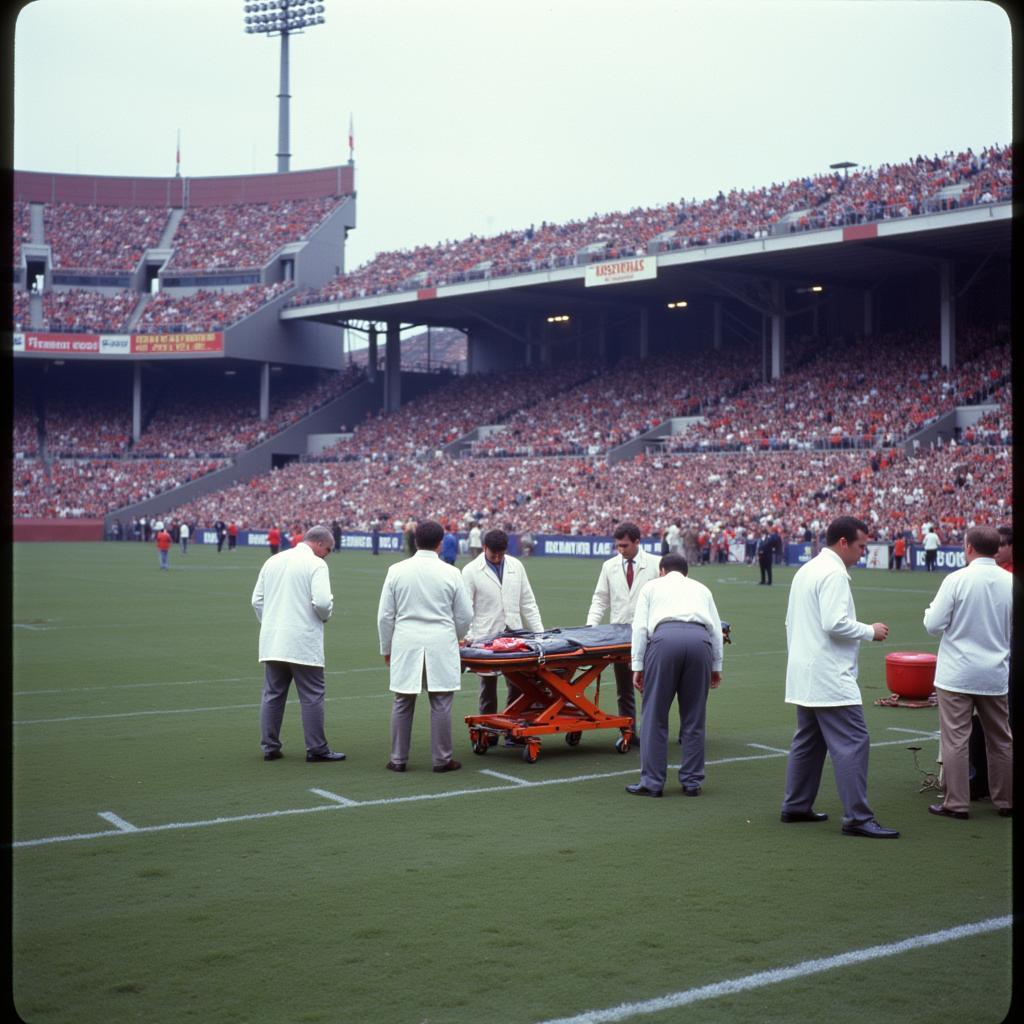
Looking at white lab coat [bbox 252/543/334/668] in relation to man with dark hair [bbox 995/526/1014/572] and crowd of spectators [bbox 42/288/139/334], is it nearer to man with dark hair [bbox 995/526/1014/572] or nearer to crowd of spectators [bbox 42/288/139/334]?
man with dark hair [bbox 995/526/1014/572]

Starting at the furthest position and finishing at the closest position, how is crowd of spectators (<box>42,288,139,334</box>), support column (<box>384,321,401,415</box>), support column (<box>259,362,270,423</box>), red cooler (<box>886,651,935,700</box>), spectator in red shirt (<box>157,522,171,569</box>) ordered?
crowd of spectators (<box>42,288,139,334</box>), support column (<box>259,362,270,423</box>), support column (<box>384,321,401,415</box>), spectator in red shirt (<box>157,522,171,569</box>), red cooler (<box>886,651,935,700</box>)

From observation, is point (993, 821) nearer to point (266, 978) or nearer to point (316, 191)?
point (266, 978)

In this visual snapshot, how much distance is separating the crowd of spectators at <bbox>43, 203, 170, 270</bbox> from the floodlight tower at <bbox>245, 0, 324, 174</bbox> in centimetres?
955

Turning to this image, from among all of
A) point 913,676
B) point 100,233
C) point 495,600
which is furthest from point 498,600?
point 100,233

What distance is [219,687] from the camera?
48.6 ft

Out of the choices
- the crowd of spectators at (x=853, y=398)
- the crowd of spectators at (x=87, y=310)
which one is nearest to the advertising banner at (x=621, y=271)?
the crowd of spectators at (x=853, y=398)

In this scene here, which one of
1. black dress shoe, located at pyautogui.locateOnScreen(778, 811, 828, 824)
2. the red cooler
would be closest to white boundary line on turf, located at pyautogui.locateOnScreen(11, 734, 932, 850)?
black dress shoe, located at pyautogui.locateOnScreen(778, 811, 828, 824)

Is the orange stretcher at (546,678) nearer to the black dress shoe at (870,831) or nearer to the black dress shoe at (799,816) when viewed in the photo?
the black dress shoe at (799,816)

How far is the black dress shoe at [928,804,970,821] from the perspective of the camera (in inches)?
336

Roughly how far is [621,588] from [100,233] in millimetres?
76867

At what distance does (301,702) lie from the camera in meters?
10.4

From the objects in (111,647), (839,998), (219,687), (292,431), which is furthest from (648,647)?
(292,431)

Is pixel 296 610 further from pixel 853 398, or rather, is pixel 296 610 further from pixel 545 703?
pixel 853 398

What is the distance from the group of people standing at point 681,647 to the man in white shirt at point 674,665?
10mm
